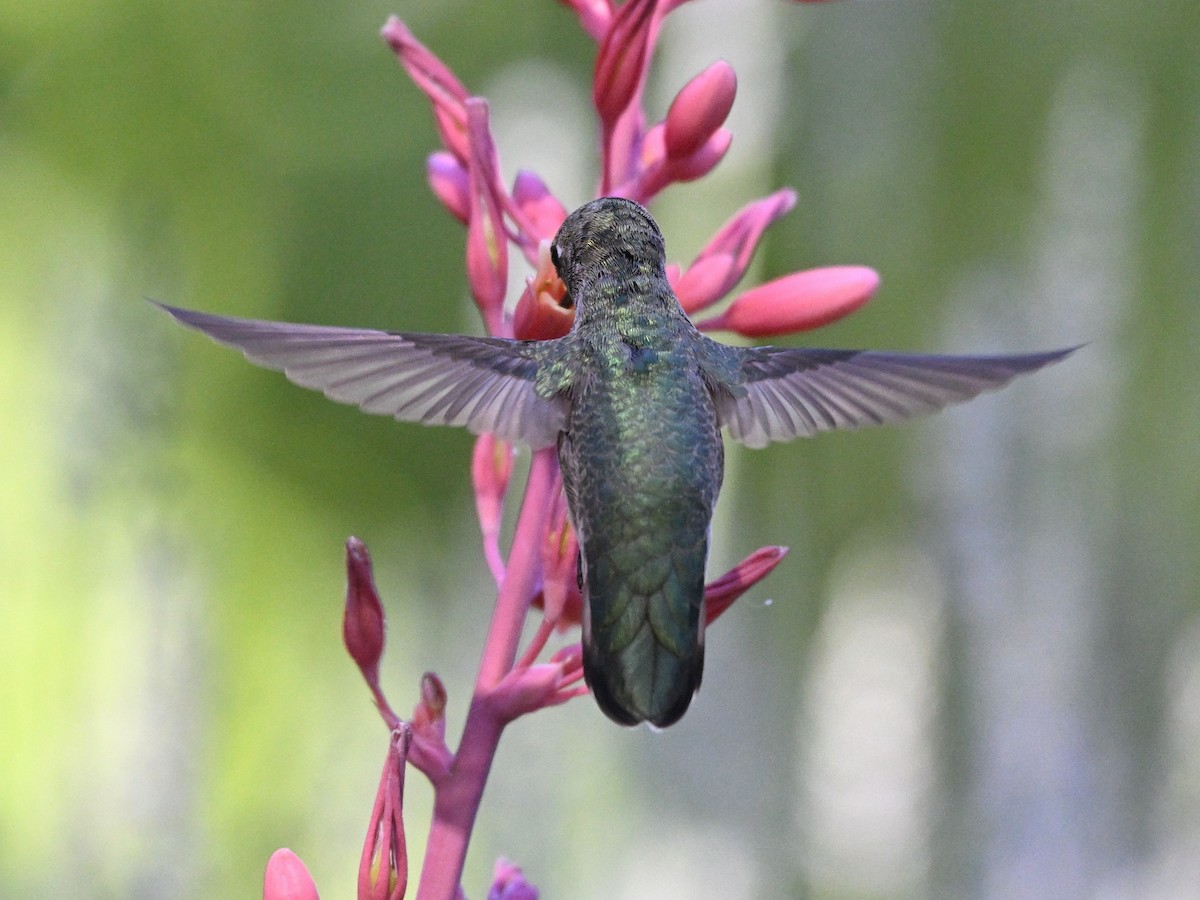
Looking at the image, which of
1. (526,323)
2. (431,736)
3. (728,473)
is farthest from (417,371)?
(728,473)

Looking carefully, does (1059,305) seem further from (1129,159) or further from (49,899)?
(49,899)

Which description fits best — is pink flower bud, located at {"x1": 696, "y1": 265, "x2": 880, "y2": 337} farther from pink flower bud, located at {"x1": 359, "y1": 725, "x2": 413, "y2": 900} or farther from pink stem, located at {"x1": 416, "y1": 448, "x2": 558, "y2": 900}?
pink flower bud, located at {"x1": 359, "y1": 725, "x2": 413, "y2": 900}

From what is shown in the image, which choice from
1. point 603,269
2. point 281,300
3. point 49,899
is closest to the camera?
point 603,269

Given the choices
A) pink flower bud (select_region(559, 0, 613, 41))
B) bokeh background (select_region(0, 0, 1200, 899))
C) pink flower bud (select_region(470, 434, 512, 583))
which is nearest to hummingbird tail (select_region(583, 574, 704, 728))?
pink flower bud (select_region(470, 434, 512, 583))

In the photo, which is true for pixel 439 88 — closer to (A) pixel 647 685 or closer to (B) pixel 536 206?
(B) pixel 536 206

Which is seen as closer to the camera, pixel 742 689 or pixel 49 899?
pixel 49 899

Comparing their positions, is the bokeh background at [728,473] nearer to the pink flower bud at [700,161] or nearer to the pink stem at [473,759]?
the pink flower bud at [700,161]

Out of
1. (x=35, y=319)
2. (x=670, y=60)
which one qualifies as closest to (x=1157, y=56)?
(x=670, y=60)

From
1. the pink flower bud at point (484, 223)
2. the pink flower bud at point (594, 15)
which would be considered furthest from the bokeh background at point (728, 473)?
the pink flower bud at point (484, 223)
